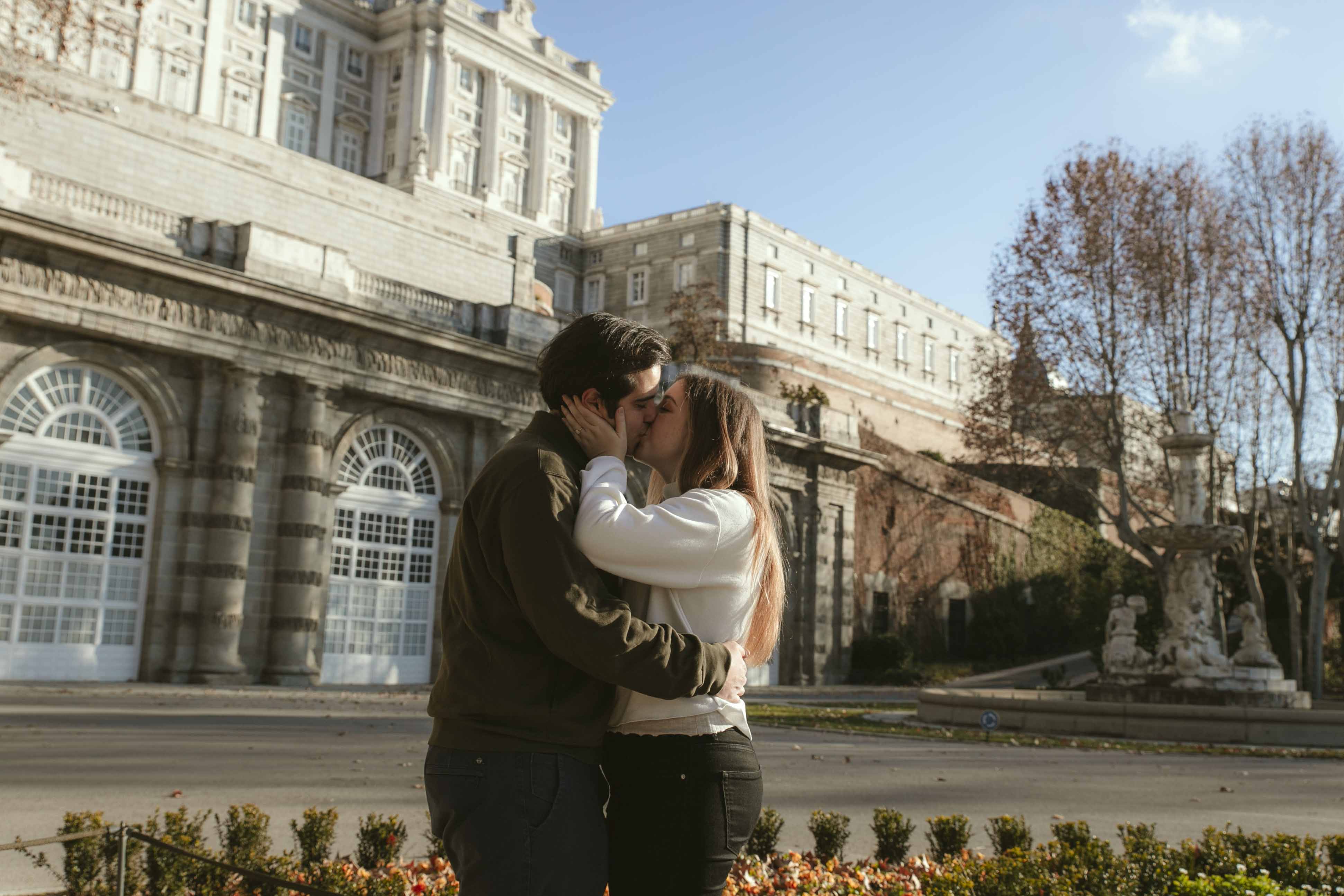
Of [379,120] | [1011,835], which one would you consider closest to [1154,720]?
[1011,835]

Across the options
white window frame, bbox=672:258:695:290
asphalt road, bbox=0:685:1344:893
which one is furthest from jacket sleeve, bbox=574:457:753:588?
white window frame, bbox=672:258:695:290

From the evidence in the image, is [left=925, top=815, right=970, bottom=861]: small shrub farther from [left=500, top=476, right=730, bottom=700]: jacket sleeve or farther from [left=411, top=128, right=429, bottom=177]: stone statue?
[left=411, top=128, right=429, bottom=177]: stone statue

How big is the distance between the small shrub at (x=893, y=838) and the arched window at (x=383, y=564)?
1719 centimetres

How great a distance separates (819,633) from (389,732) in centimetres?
2087

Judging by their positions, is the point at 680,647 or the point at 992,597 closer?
the point at 680,647

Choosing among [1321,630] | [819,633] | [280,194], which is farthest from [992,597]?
[280,194]

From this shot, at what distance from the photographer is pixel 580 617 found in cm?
229

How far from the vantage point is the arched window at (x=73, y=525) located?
59.3 ft

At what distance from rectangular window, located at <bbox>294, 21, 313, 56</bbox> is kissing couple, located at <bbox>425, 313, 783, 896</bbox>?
70460 mm

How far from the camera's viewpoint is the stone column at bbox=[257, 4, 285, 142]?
2499 inches

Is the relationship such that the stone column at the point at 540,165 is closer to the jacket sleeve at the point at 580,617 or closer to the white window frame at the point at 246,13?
the white window frame at the point at 246,13

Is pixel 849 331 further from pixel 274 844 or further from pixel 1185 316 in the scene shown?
pixel 274 844

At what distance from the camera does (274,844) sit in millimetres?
6043

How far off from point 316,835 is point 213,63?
64.4 metres
